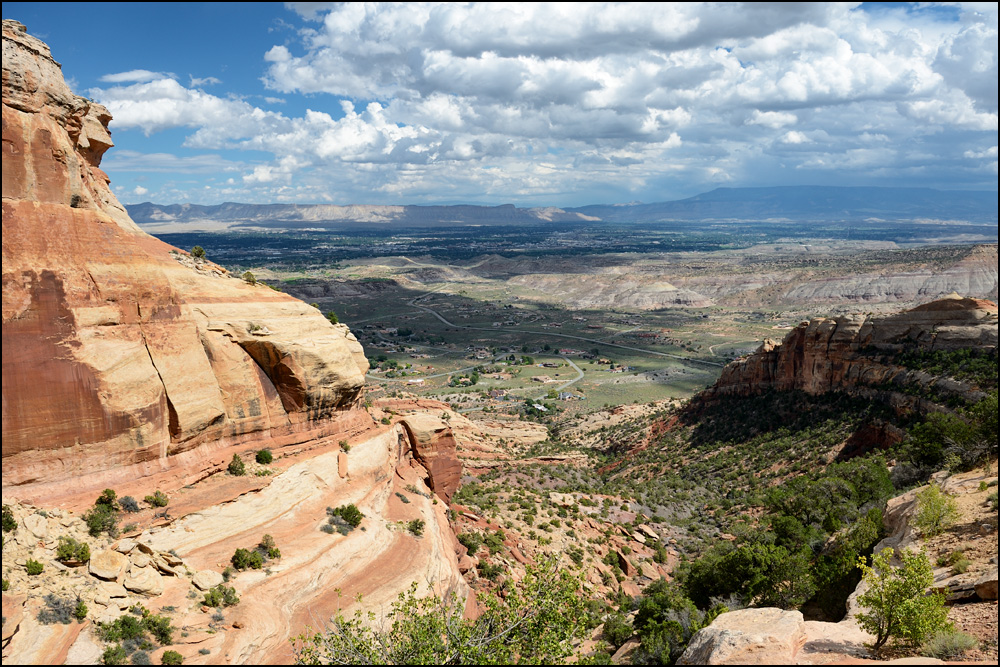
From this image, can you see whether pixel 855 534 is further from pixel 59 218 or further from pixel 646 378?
pixel 646 378

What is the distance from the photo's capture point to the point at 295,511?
28.5 m

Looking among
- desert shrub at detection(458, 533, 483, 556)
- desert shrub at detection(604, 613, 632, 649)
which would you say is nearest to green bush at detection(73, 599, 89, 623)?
desert shrub at detection(458, 533, 483, 556)

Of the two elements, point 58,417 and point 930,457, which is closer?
point 58,417

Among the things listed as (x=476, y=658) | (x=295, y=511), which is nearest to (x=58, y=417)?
(x=295, y=511)

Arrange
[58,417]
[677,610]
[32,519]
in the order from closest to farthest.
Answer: [32,519] < [58,417] < [677,610]

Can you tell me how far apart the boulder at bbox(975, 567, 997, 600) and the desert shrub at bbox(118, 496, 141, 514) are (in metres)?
31.6

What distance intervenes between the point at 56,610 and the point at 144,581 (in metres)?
2.92

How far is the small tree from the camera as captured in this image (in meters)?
17.1

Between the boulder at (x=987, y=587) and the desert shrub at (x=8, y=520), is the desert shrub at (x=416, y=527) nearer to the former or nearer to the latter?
the desert shrub at (x=8, y=520)

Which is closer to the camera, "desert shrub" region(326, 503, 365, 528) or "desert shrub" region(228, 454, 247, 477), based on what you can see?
"desert shrub" region(228, 454, 247, 477)

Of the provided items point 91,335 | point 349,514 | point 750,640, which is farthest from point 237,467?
point 750,640

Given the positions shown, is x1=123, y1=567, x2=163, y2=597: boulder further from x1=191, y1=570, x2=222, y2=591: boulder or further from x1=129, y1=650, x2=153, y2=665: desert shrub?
x1=129, y1=650, x2=153, y2=665: desert shrub

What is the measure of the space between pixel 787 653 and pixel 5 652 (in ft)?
77.4

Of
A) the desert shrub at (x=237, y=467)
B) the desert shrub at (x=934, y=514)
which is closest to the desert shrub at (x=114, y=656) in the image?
the desert shrub at (x=237, y=467)
